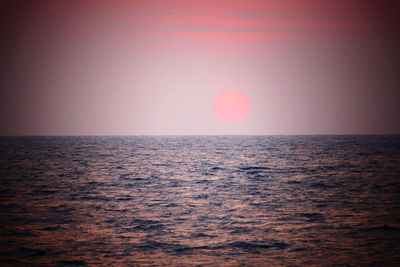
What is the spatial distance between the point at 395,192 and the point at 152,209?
61.7 feet

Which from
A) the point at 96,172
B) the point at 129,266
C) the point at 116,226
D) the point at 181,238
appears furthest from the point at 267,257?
the point at 96,172

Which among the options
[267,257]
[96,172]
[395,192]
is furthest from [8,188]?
[395,192]

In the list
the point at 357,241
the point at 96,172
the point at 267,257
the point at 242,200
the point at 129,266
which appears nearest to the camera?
the point at 129,266

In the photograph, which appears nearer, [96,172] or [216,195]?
[216,195]

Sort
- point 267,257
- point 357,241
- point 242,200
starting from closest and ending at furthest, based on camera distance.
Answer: point 267,257 < point 357,241 < point 242,200

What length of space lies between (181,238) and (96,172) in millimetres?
28298

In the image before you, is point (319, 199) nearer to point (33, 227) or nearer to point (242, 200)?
point (242, 200)

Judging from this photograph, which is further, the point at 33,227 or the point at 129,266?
the point at 33,227

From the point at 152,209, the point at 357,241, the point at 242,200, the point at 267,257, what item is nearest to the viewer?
the point at 267,257

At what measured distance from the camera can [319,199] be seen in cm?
2462

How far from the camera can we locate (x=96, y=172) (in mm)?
41344

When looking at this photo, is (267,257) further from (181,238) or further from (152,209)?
(152,209)

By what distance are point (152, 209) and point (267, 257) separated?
979 cm

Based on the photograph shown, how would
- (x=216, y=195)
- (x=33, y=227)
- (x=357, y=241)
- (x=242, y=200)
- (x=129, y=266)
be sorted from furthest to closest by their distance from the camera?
1. (x=216, y=195)
2. (x=242, y=200)
3. (x=33, y=227)
4. (x=357, y=241)
5. (x=129, y=266)
